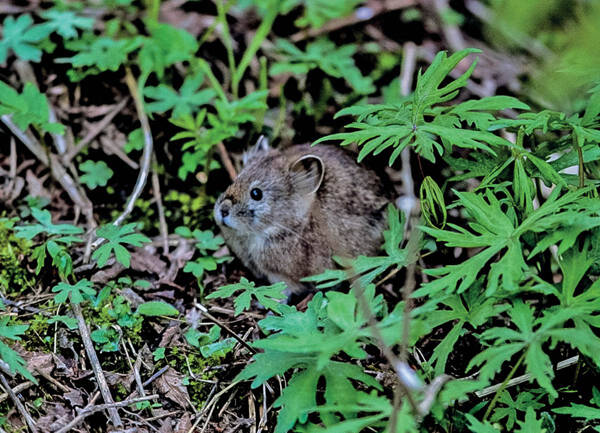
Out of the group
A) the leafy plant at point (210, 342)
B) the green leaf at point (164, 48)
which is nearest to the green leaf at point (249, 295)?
the leafy plant at point (210, 342)

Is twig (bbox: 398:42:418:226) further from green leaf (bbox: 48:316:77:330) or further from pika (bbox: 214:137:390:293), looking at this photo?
green leaf (bbox: 48:316:77:330)

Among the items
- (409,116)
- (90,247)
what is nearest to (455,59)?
(409,116)

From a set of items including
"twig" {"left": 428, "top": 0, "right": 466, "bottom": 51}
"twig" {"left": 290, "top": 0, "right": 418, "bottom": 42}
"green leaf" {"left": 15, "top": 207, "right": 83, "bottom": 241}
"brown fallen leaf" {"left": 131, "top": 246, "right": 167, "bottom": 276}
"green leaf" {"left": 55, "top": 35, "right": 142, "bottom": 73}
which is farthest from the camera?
"twig" {"left": 428, "top": 0, "right": 466, "bottom": 51}

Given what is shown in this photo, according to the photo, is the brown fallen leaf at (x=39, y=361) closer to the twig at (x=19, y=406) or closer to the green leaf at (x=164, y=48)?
the twig at (x=19, y=406)

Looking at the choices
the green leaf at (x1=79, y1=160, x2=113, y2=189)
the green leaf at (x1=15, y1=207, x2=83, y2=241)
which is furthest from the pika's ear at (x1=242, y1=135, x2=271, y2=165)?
the green leaf at (x1=15, y1=207, x2=83, y2=241)

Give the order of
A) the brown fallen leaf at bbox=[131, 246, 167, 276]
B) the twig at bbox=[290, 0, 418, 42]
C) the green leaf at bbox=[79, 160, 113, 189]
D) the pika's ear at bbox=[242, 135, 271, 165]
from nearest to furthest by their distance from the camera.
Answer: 1. the brown fallen leaf at bbox=[131, 246, 167, 276]
2. the pika's ear at bbox=[242, 135, 271, 165]
3. the green leaf at bbox=[79, 160, 113, 189]
4. the twig at bbox=[290, 0, 418, 42]

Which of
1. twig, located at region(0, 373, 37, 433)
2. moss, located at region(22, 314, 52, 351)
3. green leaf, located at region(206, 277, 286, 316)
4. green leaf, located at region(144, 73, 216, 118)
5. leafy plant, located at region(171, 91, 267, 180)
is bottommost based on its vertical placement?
→ twig, located at region(0, 373, 37, 433)
